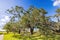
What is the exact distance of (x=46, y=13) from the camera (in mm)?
20688

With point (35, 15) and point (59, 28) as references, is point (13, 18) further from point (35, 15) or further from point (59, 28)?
point (59, 28)

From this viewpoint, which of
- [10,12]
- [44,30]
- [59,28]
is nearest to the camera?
[44,30]

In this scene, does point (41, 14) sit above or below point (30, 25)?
above

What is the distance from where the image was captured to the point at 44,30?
14180mm

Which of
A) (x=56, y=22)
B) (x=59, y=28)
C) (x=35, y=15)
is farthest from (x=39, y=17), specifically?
(x=59, y=28)

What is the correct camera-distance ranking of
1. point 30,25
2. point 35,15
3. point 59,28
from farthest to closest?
1. point 59,28
2. point 30,25
3. point 35,15

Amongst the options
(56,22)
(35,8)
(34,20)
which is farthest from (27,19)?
(56,22)

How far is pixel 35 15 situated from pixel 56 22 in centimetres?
368

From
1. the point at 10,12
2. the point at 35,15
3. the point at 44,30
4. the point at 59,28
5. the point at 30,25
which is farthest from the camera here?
the point at 10,12

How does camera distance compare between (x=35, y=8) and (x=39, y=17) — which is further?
(x=35, y=8)

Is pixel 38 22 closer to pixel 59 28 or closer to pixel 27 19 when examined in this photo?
pixel 27 19

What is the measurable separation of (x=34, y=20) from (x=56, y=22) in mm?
3861

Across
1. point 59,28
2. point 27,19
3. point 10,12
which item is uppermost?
point 10,12

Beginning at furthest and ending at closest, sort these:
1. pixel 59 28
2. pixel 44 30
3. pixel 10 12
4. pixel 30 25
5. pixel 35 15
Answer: pixel 10 12 < pixel 59 28 < pixel 30 25 < pixel 35 15 < pixel 44 30
